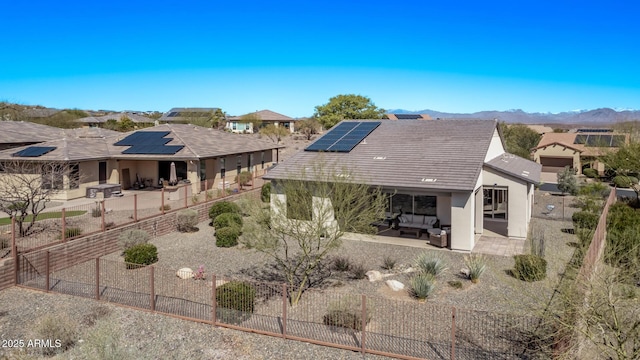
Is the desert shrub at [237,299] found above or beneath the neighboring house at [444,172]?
beneath

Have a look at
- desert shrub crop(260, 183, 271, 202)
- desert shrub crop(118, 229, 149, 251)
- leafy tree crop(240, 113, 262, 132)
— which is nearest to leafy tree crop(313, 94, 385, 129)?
leafy tree crop(240, 113, 262, 132)

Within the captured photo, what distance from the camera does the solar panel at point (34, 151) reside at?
Answer: 28.0 m

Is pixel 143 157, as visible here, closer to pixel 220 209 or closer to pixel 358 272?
pixel 220 209

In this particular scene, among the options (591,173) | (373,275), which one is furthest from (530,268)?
(591,173)

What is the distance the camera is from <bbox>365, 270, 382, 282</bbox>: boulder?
15.1 meters

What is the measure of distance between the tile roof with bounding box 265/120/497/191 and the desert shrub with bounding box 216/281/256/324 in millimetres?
7495

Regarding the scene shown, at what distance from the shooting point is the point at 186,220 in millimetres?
21625

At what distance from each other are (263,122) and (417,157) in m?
86.9

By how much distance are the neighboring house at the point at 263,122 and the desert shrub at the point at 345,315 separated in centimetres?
7913

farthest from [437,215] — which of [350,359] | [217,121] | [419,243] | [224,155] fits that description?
[217,121]

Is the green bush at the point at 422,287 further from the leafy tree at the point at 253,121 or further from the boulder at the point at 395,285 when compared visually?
the leafy tree at the point at 253,121

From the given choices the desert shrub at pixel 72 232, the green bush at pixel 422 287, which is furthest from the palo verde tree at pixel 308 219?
the desert shrub at pixel 72 232

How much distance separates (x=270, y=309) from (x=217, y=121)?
246 feet

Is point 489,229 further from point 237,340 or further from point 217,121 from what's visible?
point 217,121
